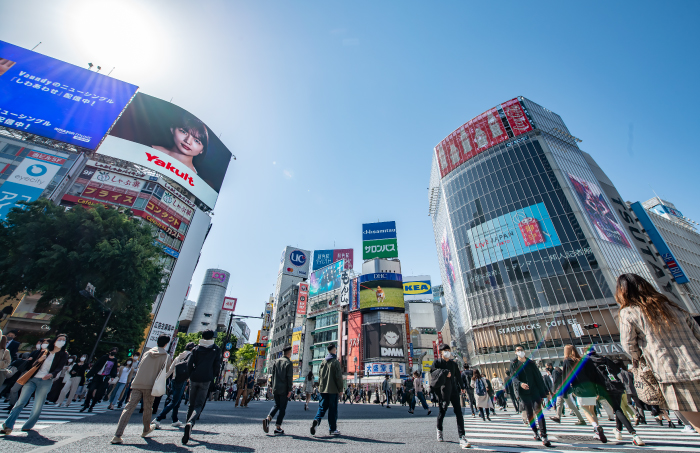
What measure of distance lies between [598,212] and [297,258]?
204 feet

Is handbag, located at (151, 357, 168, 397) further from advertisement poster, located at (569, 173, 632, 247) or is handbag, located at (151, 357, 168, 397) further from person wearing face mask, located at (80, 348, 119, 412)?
advertisement poster, located at (569, 173, 632, 247)

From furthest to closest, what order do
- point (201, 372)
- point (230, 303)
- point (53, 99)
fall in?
point (230, 303) → point (53, 99) → point (201, 372)

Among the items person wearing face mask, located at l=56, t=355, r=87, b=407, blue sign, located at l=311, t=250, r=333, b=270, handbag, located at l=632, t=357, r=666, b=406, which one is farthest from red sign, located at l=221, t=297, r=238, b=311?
handbag, located at l=632, t=357, r=666, b=406

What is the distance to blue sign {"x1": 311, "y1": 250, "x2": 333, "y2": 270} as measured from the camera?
60250 mm

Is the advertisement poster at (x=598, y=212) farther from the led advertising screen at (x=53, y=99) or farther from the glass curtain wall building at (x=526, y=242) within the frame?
the led advertising screen at (x=53, y=99)

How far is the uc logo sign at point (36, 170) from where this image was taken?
28769 millimetres

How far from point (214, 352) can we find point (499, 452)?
4785 mm

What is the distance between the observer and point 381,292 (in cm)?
4503

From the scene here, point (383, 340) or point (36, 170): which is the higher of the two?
point (36, 170)

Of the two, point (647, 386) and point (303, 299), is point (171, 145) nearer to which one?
point (303, 299)

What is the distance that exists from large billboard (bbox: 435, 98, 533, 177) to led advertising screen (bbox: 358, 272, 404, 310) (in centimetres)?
2393

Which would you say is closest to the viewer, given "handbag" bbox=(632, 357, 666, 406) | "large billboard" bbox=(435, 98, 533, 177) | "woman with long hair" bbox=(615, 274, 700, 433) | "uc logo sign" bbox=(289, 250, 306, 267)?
"woman with long hair" bbox=(615, 274, 700, 433)

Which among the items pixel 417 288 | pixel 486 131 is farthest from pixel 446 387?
pixel 486 131

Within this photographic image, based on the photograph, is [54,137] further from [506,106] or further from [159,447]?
[506,106]
